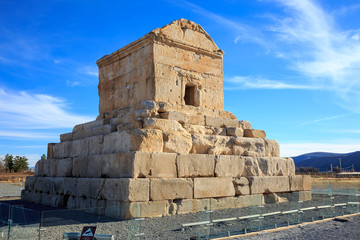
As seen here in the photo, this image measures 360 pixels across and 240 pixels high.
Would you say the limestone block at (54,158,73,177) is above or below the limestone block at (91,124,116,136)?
below

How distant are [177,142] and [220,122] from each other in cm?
216

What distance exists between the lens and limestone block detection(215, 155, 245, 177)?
30.2 feet

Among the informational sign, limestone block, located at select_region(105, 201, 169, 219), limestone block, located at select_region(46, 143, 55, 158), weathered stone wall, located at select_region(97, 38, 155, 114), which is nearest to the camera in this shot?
the informational sign

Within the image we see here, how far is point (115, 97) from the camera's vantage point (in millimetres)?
11180

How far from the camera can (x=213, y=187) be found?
29.0 ft

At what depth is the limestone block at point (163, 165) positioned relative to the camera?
793 centimetres

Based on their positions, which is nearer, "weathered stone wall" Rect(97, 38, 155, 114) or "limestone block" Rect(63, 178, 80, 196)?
"limestone block" Rect(63, 178, 80, 196)

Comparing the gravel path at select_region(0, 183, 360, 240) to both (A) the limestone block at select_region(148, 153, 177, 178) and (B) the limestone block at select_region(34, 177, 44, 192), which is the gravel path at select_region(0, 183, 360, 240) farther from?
(B) the limestone block at select_region(34, 177, 44, 192)

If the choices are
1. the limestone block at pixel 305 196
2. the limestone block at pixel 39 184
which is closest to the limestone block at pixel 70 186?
the limestone block at pixel 39 184

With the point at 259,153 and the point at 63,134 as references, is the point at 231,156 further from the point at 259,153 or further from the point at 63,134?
the point at 63,134

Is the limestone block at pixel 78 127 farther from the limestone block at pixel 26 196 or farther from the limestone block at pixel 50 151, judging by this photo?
the limestone block at pixel 26 196

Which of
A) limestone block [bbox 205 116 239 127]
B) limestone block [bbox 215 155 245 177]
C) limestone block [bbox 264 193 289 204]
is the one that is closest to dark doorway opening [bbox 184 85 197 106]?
limestone block [bbox 205 116 239 127]

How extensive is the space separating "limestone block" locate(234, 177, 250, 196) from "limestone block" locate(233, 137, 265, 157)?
0.93 m

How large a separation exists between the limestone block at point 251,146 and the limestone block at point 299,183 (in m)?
1.34
